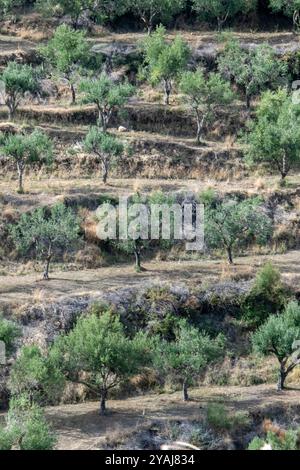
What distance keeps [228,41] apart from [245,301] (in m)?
40.3

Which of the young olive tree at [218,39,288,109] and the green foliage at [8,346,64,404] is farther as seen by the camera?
the young olive tree at [218,39,288,109]

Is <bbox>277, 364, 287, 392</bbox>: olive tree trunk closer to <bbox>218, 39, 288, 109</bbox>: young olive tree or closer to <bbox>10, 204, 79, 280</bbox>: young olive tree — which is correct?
<bbox>10, 204, 79, 280</bbox>: young olive tree

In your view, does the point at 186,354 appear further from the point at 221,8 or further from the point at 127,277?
the point at 221,8

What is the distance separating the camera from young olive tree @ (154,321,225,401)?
65562mm

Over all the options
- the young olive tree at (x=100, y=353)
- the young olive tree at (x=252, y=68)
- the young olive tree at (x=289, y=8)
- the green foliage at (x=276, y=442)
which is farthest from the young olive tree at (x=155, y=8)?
the green foliage at (x=276, y=442)

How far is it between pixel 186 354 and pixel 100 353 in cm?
523

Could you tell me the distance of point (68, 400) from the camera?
6769cm

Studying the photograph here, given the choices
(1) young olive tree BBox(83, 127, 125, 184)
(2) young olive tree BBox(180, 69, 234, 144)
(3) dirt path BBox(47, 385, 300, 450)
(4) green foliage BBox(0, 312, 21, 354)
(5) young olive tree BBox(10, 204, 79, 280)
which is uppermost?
(2) young olive tree BBox(180, 69, 234, 144)

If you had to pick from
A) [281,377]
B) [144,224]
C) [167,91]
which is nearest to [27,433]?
[281,377]

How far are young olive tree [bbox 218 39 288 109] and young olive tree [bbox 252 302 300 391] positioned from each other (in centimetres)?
3777

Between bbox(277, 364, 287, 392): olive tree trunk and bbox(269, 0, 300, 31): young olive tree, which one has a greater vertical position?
bbox(269, 0, 300, 31): young olive tree

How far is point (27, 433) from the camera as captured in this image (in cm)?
5741

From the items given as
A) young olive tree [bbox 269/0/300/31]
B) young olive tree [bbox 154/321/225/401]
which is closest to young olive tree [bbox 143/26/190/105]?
young olive tree [bbox 269/0/300/31]
